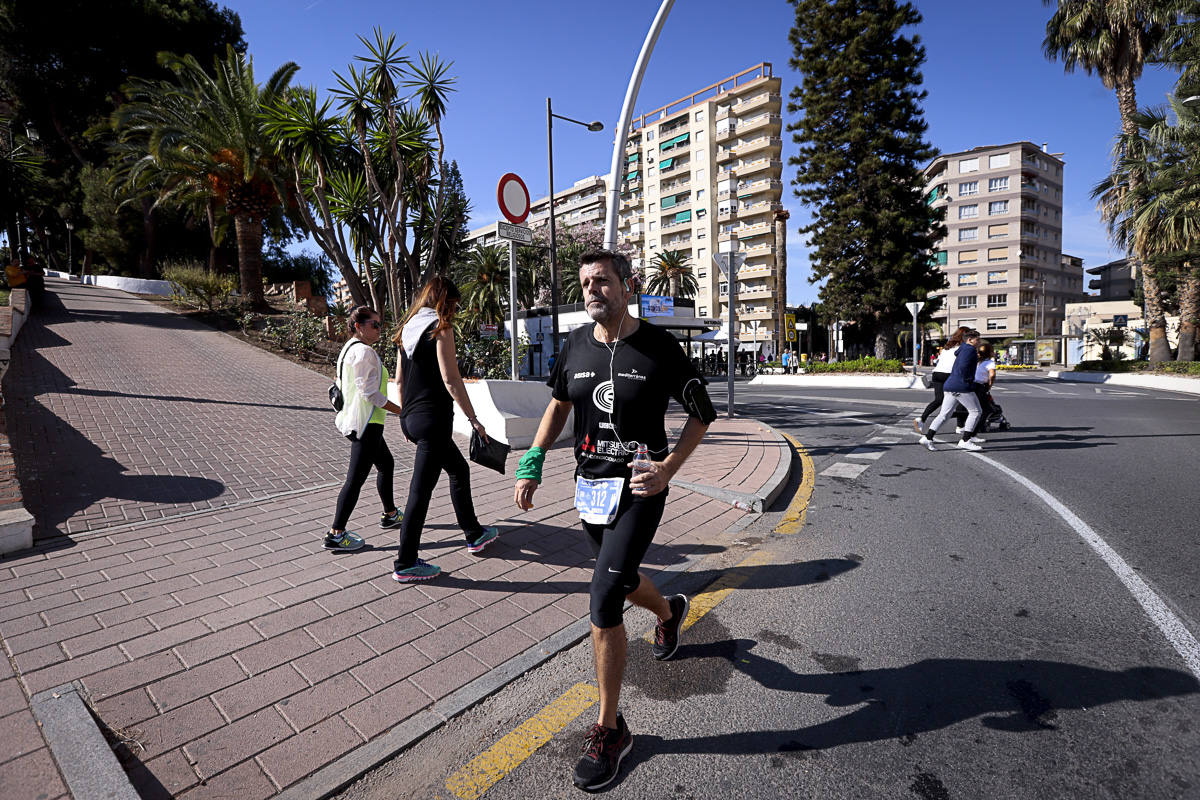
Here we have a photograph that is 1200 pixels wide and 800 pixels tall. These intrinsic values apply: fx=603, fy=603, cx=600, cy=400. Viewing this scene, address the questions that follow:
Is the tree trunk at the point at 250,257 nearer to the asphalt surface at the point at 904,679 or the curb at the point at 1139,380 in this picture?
the asphalt surface at the point at 904,679

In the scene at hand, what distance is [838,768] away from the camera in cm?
213

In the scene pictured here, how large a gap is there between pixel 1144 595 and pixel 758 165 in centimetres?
6400

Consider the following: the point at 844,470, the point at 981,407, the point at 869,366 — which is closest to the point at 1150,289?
the point at 869,366

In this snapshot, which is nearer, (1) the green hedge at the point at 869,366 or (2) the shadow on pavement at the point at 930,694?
(2) the shadow on pavement at the point at 930,694

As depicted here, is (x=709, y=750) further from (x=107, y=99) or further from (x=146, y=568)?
(x=107, y=99)

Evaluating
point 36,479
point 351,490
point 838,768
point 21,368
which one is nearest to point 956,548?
point 838,768

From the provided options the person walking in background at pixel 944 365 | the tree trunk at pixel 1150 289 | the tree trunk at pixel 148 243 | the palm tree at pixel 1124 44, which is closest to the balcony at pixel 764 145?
the palm tree at pixel 1124 44

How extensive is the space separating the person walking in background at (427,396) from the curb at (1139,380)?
22.9 meters

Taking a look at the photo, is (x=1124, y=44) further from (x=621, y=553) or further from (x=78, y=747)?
(x=78, y=747)

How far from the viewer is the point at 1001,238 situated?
66.5 m

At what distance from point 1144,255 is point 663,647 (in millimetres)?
29247

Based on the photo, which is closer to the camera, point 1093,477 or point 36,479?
point 36,479

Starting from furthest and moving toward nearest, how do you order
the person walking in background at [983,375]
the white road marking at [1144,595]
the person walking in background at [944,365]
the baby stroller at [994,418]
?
1. the baby stroller at [994,418]
2. the person walking in background at [944,365]
3. the person walking in background at [983,375]
4. the white road marking at [1144,595]

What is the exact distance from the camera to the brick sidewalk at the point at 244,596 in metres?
2.32
